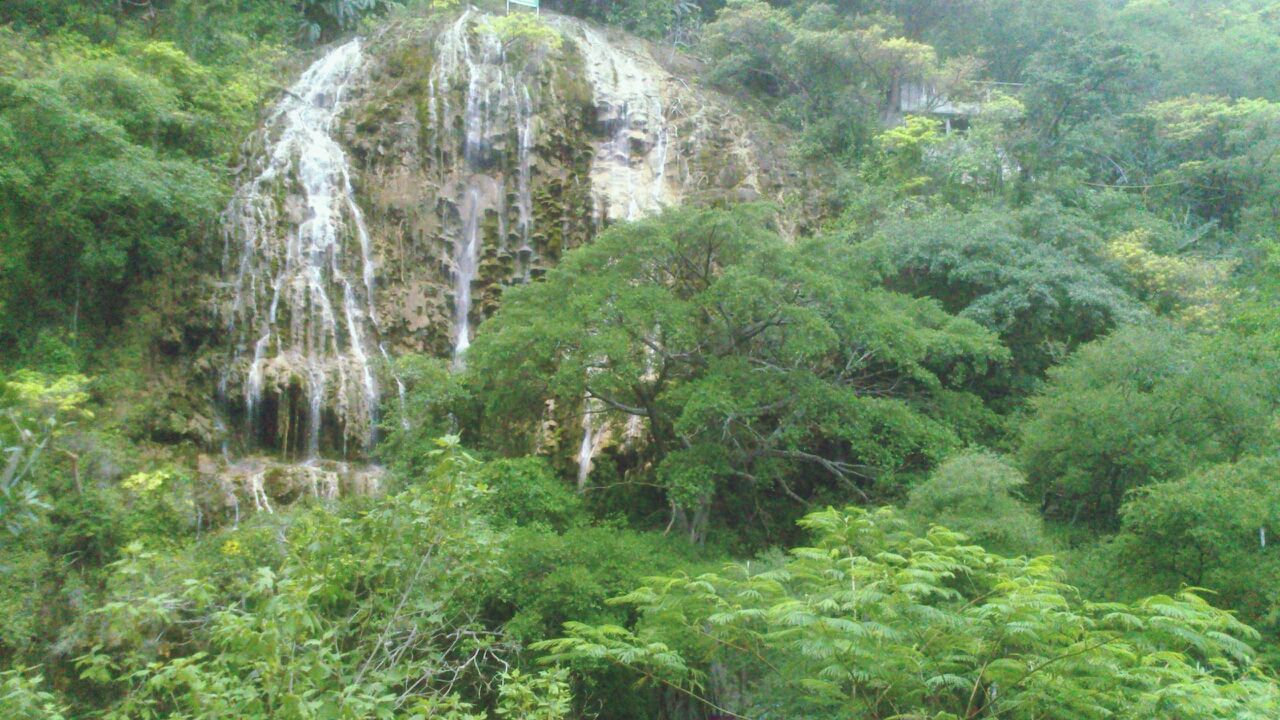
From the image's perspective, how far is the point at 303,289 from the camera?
15.6 m

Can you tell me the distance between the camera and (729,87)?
76.4 ft

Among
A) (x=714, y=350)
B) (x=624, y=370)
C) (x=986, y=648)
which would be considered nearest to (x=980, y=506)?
(x=714, y=350)

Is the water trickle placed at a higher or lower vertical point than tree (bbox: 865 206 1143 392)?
lower

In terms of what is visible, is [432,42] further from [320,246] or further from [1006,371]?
[1006,371]

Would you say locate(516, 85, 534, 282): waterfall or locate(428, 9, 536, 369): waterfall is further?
locate(516, 85, 534, 282): waterfall

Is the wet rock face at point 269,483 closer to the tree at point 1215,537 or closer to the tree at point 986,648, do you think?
the tree at point 986,648

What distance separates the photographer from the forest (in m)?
5.45

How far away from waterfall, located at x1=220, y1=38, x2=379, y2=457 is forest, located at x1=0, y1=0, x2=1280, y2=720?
0.26 ft

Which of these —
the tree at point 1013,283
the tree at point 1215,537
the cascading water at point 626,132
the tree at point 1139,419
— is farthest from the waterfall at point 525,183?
the tree at point 1215,537

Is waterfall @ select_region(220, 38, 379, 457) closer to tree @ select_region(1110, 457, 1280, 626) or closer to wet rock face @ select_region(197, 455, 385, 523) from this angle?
wet rock face @ select_region(197, 455, 385, 523)

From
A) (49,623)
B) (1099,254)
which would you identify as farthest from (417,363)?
(1099,254)

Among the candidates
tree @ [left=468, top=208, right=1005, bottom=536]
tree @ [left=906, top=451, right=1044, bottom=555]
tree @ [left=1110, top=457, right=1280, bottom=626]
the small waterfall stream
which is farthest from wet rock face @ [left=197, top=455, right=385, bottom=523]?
tree @ [left=1110, top=457, right=1280, bottom=626]

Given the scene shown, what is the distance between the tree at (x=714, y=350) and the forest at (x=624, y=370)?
78 mm

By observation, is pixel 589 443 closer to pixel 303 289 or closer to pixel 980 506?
pixel 303 289
